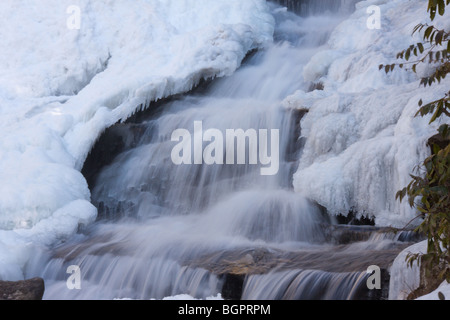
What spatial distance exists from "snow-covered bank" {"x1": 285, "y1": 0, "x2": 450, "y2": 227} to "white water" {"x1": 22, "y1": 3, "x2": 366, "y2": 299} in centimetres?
30

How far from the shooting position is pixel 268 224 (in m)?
5.50

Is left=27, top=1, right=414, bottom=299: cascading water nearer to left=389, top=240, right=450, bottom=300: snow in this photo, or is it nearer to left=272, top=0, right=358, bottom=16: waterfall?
left=389, top=240, right=450, bottom=300: snow

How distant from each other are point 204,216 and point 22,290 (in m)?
2.47

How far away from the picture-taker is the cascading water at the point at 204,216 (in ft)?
15.0

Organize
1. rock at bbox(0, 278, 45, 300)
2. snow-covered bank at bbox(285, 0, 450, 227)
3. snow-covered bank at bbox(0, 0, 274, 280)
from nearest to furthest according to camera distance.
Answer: rock at bbox(0, 278, 45, 300) → snow-covered bank at bbox(285, 0, 450, 227) → snow-covered bank at bbox(0, 0, 274, 280)

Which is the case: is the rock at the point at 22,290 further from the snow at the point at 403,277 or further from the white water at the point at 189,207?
A: the snow at the point at 403,277

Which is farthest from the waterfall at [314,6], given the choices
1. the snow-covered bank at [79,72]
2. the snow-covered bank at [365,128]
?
the snow-covered bank at [365,128]

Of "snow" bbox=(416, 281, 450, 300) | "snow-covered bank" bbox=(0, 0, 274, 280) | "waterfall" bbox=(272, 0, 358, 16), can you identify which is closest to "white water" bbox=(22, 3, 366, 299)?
"snow-covered bank" bbox=(0, 0, 274, 280)

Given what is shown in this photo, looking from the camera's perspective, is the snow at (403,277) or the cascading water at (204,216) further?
the cascading water at (204,216)

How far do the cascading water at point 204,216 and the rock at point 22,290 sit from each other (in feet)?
2.58

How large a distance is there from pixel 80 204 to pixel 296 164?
248cm

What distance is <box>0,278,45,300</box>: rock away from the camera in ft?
13.1

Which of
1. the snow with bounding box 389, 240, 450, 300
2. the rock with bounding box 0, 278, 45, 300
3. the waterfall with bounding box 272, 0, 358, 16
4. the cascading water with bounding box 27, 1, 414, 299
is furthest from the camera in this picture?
the waterfall with bounding box 272, 0, 358, 16

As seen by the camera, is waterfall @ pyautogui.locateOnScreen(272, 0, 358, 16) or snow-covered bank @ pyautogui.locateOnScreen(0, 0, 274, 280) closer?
snow-covered bank @ pyautogui.locateOnScreen(0, 0, 274, 280)
